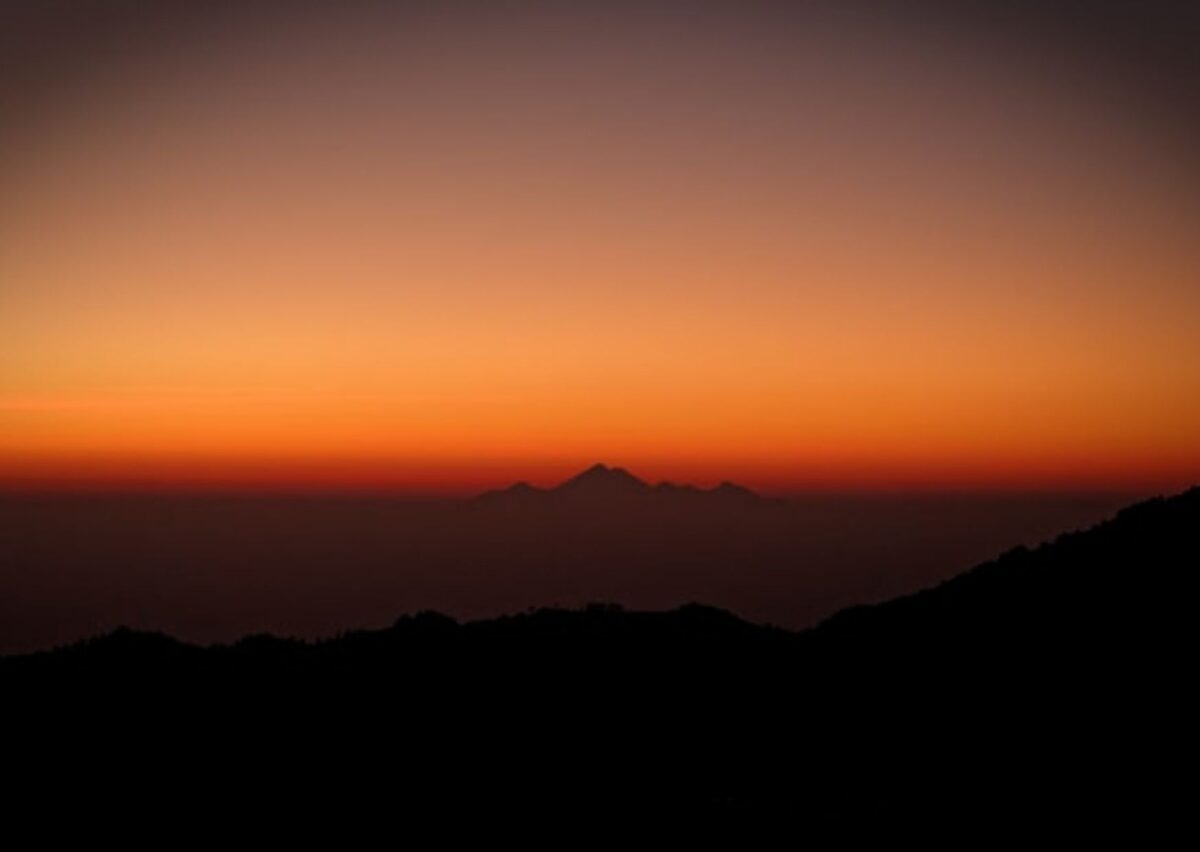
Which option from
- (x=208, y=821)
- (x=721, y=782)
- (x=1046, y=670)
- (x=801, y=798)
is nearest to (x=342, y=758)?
(x=208, y=821)

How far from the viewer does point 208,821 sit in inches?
957

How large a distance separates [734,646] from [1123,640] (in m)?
10.9

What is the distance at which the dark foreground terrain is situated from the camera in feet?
77.9

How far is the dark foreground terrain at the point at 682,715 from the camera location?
23734 mm

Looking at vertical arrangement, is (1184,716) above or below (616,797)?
above

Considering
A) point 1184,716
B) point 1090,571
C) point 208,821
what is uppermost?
point 1090,571

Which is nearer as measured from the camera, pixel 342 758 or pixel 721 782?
pixel 721 782

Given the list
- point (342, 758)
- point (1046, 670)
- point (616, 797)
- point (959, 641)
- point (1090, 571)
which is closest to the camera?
point (616, 797)

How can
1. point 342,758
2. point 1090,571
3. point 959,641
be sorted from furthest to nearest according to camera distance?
point 1090,571 → point 959,641 → point 342,758

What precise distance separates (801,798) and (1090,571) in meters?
16.5

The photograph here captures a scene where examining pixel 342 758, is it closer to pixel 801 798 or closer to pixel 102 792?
pixel 102 792

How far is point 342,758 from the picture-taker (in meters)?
27.5

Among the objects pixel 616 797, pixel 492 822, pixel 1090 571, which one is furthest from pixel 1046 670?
pixel 492 822

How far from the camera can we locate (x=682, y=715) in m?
30.8
